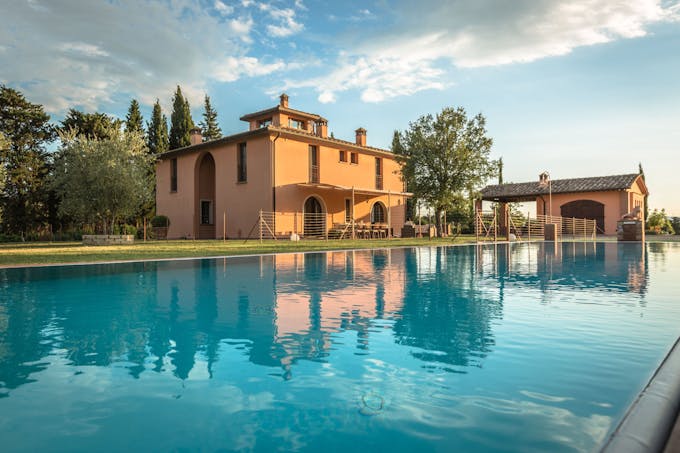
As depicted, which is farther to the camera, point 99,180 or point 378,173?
point 378,173

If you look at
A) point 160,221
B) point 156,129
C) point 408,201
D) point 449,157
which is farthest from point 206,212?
point 408,201

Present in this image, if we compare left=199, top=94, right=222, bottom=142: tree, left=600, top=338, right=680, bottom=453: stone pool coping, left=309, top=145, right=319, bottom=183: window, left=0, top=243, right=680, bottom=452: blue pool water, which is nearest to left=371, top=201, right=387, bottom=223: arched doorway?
left=309, top=145, right=319, bottom=183: window

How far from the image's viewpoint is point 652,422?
1960 mm

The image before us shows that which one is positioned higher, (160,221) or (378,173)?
(378,173)

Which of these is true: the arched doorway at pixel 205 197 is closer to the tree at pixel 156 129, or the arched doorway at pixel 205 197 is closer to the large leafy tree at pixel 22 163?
the large leafy tree at pixel 22 163

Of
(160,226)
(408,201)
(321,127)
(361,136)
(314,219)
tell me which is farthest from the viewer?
(408,201)

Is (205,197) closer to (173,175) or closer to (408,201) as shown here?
(173,175)

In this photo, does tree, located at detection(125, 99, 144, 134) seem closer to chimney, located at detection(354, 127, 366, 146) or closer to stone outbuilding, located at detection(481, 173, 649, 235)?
chimney, located at detection(354, 127, 366, 146)

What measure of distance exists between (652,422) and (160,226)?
1191 inches

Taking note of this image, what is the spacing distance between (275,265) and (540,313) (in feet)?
23.4

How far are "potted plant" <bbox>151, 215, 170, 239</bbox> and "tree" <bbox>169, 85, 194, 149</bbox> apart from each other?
15.9 meters

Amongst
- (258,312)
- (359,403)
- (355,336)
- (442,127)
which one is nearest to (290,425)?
(359,403)

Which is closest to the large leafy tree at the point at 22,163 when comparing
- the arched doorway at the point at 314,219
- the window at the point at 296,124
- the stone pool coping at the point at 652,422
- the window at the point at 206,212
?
the window at the point at 206,212

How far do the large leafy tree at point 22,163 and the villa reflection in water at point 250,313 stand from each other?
24.0 meters
